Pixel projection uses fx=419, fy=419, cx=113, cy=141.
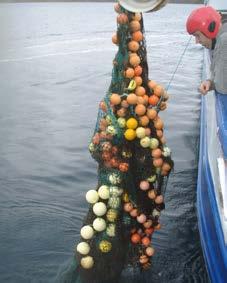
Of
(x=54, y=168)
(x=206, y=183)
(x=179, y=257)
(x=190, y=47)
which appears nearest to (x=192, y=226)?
(x=179, y=257)

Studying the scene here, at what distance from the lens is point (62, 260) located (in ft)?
18.4

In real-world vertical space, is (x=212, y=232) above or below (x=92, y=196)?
below

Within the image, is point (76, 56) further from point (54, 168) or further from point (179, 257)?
point (179, 257)

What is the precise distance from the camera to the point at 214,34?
4.82m

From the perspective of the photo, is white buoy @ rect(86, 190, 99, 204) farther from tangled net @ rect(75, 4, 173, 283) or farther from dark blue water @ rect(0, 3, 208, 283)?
dark blue water @ rect(0, 3, 208, 283)

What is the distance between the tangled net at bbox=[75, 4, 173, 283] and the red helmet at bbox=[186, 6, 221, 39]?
3.59ft

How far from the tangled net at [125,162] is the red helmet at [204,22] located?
1.09m

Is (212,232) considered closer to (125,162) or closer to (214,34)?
(125,162)

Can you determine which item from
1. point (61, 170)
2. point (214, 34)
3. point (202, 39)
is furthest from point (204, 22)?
Result: point (61, 170)

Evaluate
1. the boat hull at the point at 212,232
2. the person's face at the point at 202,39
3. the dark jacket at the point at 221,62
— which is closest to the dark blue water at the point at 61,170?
the boat hull at the point at 212,232

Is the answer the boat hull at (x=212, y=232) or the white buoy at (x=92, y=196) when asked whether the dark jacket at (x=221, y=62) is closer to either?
the boat hull at (x=212, y=232)

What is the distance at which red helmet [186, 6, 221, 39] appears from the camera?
4.68 meters

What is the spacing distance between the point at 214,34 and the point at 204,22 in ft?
0.71

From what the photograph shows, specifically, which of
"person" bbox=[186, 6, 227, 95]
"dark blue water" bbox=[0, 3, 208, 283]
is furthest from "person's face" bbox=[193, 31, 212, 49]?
"dark blue water" bbox=[0, 3, 208, 283]
